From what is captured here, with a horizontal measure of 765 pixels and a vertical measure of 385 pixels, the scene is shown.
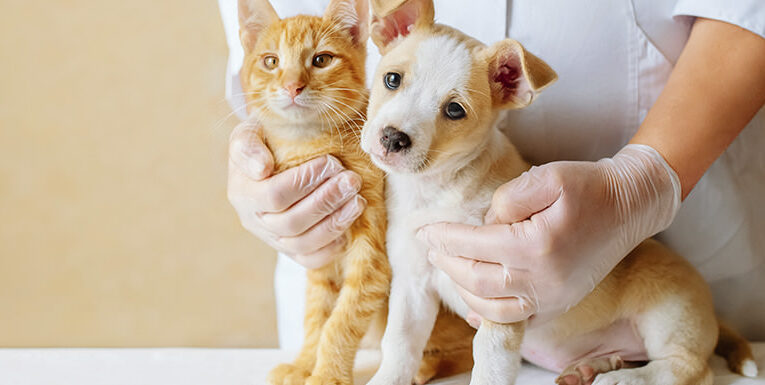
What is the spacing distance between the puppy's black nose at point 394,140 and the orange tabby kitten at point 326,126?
0.73ft

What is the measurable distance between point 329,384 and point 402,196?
1.19 feet

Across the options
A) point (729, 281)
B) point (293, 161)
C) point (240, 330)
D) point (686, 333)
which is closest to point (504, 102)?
point (293, 161)

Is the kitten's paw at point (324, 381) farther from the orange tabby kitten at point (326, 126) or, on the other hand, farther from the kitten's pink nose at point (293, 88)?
the kitten's pink nose at point (293, 88)

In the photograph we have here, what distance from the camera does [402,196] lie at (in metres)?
1.22

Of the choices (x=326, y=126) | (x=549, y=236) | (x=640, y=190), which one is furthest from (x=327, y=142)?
(x=640, y=190)

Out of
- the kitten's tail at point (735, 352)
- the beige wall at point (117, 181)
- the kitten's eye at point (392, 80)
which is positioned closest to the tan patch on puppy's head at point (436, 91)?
the kitten's eye at point (392, 80)

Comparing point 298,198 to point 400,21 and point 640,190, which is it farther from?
point 640,190

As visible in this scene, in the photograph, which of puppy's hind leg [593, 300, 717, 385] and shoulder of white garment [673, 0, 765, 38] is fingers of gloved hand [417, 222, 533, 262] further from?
shoulder of white garment [673, 0, 765, 38]

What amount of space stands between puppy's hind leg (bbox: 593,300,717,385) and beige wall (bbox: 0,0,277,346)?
1.61 meters

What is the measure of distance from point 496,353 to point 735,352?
2.09ft

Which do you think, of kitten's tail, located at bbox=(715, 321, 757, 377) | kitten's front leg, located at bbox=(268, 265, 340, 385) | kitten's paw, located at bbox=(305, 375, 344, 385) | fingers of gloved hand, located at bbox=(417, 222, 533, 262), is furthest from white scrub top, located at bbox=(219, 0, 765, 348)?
kitten's paw, located at bbox=(305, 375, 344, 385)

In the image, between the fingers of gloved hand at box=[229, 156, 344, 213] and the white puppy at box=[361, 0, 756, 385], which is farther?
the fingers of gloved hand at box=[229, 156, 344, 213]

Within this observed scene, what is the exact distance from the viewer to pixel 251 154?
4.33 ft

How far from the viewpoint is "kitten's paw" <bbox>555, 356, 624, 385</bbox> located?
4.02ft
